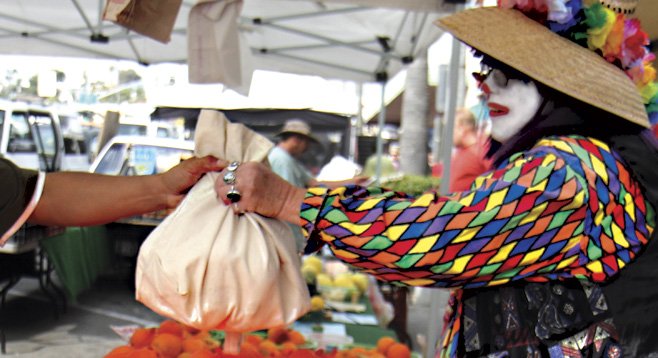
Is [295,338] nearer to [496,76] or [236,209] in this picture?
[236,209]

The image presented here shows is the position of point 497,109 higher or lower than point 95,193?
higher

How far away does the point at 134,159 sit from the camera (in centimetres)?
410

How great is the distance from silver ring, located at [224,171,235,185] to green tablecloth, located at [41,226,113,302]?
88.1 inches

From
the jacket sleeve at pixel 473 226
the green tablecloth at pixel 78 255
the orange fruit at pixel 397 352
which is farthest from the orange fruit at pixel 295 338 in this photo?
the green tablecloth at pixel 78 255

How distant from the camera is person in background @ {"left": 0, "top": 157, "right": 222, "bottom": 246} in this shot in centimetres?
152

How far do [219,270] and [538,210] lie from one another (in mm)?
629

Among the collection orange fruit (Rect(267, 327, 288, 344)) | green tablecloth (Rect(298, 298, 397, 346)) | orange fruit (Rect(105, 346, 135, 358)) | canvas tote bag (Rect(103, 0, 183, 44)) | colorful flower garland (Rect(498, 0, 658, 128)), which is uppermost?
canvas tote bag (Rect(103, 0, 183, 44))

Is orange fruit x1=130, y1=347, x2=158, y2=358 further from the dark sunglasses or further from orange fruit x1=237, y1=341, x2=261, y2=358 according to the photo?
the dark sunglasses

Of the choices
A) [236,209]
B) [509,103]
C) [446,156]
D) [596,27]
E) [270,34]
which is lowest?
[236,209]

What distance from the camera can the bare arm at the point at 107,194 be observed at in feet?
5.20

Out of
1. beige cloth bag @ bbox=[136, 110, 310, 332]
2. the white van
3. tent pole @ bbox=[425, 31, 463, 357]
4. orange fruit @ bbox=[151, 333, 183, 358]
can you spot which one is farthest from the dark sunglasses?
the white van

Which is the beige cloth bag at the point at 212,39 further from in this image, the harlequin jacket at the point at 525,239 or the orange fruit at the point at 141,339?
the harlequin jacket at the point at 525,239

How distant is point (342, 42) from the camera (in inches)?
203

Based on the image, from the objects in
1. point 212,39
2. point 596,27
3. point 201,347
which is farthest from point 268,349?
point 596,27
